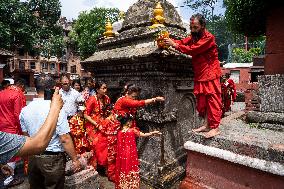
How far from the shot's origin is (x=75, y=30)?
36.2 meters

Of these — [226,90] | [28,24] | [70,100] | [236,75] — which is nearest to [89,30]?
[28,24]

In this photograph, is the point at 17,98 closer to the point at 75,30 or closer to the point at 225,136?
the point at 225,136

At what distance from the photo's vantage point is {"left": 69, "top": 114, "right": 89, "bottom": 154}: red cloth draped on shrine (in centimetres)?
560

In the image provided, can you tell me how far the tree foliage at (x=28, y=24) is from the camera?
844 inches

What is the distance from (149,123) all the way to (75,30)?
112ft

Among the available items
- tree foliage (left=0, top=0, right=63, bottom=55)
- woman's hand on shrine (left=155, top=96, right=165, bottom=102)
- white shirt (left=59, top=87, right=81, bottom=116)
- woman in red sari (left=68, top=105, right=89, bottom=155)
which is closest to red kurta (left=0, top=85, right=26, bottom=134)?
woman in red sari (left=68, top=105, right=89, bottom=155)

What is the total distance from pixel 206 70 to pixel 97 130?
2752 mm

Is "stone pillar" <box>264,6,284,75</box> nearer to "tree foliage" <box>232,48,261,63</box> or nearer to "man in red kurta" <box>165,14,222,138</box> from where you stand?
"man in red kurta" <box>165,14,222,138</box>

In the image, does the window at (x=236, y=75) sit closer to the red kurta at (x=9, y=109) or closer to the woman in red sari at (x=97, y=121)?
the woman in red sari at (x=97, y=121)

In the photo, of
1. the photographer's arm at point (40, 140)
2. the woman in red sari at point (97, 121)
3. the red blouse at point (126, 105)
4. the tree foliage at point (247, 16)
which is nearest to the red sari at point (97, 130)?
the woman in red sari at point (97, 121)

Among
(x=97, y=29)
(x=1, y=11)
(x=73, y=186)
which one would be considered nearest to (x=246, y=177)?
(x=73, y=186)

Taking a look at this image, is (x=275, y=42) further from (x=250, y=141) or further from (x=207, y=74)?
(x=250, y=141)

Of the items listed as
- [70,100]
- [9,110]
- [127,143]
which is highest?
A: [70,100]

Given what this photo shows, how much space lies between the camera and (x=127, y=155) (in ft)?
14.5
